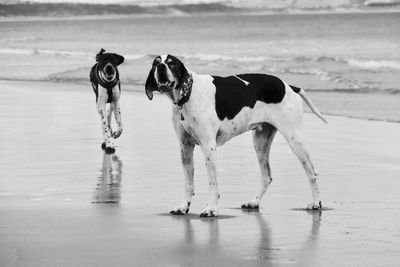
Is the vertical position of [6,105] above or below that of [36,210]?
above

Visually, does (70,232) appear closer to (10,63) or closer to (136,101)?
(136,101)

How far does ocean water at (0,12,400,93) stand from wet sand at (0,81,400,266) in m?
14.8

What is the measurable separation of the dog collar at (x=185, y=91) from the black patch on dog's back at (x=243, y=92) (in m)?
0.32

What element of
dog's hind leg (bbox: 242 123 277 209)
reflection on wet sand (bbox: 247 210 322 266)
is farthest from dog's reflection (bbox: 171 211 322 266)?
dog's hind leg (bbox: 242 123 277 209)

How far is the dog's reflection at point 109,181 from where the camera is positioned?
35.6 feet

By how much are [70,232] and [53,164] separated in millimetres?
4497

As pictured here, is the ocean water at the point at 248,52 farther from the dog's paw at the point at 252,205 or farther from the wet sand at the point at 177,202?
the dog's paw at the point at 252,205

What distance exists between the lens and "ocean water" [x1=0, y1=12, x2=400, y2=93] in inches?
1500

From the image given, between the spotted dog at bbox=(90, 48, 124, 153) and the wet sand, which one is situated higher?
the spotted dog at bbox=(90, 48, 124, 153)

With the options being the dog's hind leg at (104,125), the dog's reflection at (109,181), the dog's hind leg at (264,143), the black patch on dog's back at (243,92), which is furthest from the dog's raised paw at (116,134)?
the black patch on dog's back at (243,92)

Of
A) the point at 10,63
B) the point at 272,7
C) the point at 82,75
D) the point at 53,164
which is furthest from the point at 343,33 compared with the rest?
the point at 53,164

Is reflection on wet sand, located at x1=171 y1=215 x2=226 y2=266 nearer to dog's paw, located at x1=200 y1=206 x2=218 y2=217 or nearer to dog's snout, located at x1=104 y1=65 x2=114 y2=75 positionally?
dog's paw, located at x1=200 y1=206 x2=218 y2=217

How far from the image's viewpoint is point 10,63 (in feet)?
172

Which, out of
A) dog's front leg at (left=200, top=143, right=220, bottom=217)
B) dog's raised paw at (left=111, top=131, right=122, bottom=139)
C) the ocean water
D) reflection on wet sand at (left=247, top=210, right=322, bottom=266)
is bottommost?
reflection on wet sand at (left=247, top=210, right=322, bottom=266)
